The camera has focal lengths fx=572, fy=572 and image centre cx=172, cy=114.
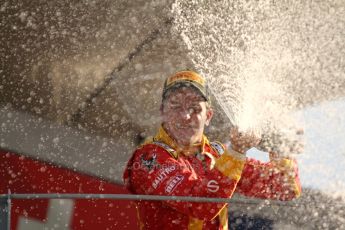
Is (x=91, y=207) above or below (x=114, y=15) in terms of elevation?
below

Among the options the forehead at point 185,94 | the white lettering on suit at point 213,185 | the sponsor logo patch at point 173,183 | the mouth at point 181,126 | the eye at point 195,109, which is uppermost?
the forehead at point 185,94

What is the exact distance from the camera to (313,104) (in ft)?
14.3

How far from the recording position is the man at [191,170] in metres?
1.99

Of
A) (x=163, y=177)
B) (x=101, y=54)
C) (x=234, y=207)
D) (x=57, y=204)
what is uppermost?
(x=101, y=54)

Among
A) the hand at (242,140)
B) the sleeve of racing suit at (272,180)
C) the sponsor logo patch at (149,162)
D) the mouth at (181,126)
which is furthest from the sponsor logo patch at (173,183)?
the sleeve of racing suit at (272,180)

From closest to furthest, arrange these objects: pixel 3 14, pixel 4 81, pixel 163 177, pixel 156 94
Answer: pixel 163 177 → pixel 3 14 → pixel 4 81 → pixel 156 94

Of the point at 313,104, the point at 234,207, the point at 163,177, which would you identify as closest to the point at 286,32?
the point at 313,104

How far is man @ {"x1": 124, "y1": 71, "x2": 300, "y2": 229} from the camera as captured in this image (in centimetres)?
199

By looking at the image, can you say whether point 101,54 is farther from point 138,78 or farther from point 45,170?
point 45,170

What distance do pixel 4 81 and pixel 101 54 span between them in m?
0.63

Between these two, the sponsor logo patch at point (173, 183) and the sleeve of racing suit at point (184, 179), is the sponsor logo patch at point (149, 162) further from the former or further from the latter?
the sponsor logo patch at point (173, 183)

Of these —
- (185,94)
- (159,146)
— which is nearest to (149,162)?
(159,146)

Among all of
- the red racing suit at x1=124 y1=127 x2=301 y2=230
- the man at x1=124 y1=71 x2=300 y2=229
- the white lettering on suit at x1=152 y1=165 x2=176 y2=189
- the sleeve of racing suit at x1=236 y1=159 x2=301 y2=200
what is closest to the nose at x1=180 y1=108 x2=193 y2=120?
the man at x1=124 y1=71 x2=300 y2=229

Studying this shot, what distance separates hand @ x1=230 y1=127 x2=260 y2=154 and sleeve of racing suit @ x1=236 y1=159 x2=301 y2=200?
45cm
